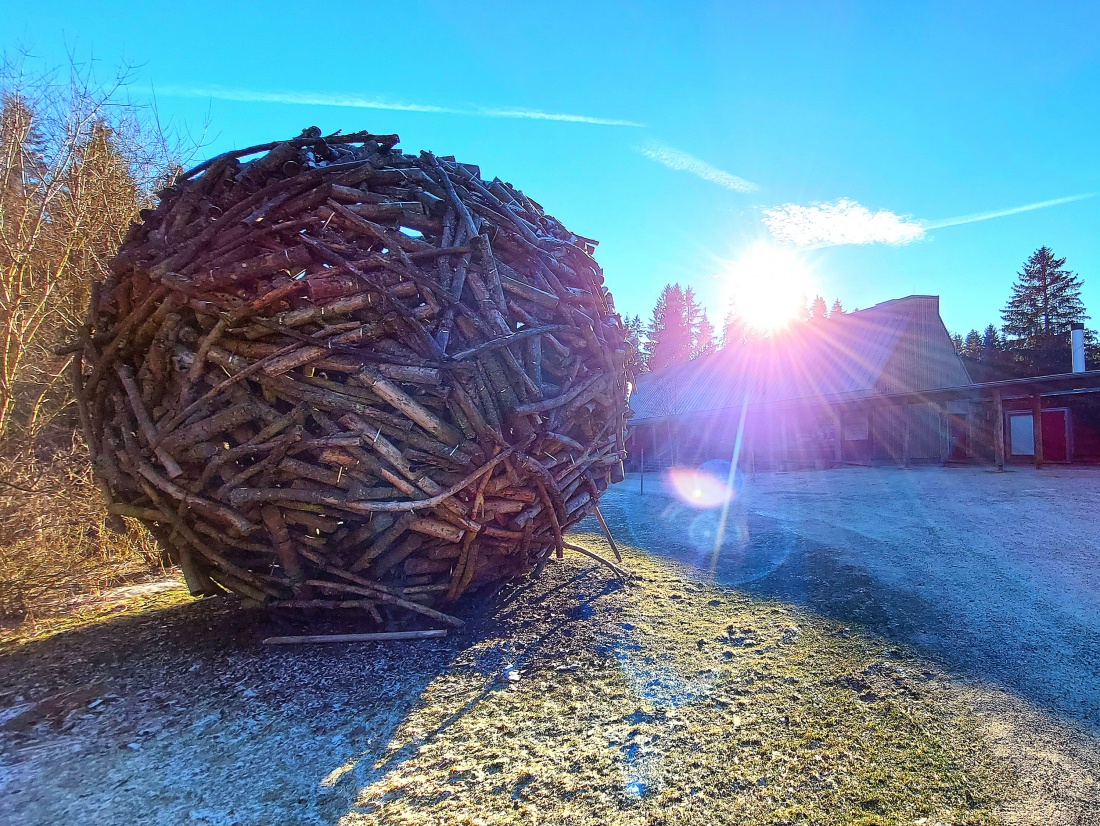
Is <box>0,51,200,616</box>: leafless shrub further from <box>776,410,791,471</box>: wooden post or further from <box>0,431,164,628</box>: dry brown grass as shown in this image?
<box>776,410,791,471</box>: wooden post

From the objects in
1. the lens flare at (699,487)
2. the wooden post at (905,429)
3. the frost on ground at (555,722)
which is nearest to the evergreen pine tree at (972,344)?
the wooden post at (905,429)

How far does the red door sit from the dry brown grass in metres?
24.0

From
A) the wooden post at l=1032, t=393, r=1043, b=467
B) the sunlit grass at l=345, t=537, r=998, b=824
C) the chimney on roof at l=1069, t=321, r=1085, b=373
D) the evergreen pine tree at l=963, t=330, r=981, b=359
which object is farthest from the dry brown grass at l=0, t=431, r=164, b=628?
the evergreen pine tree at l=963, t=330, r=981, b=359

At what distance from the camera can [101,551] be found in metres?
3.98

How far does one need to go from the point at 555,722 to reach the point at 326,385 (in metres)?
1.73

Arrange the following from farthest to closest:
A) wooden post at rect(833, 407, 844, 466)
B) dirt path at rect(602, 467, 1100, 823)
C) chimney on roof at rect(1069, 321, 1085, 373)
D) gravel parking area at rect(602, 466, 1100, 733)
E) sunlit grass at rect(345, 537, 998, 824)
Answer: chimney on roof at rect(1069, 321, 1085, 373), wooden post at rect(833, 407, 844, 466), gravel parking area at rect(602, 466, 1100, 733), dirt path at rect(602, 467, 1100, 823), sunlit grass at rect(345, 537, 998, 824)

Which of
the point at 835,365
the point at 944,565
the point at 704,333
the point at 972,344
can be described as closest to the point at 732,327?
the point at 704,333

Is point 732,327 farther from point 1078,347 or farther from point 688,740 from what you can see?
point 688,740

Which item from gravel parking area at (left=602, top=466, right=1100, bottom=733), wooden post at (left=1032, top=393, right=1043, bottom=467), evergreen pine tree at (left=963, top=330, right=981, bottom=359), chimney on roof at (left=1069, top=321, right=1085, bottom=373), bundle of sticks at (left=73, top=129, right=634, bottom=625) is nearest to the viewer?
bundle of sticks at (left=73, top=129, right=634, bottom=625)

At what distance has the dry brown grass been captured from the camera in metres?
3.15

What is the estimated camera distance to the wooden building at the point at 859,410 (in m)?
17.3

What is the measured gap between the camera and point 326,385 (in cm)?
243

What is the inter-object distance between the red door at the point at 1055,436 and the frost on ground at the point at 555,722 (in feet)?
65.8

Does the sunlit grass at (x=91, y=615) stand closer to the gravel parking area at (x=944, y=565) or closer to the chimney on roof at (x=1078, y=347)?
the gravel parking area at (x=944, y=565)
